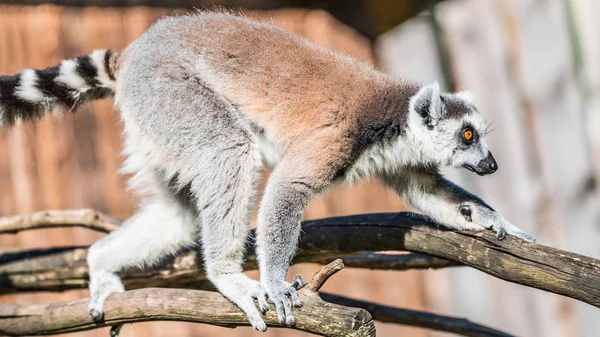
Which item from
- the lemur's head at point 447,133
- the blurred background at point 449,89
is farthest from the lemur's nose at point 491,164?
the blurred background at point 449,89

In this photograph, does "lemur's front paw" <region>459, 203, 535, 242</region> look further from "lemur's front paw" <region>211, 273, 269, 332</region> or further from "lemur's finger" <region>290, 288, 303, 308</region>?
"lemur's front paw" <region>211, 273, 269, 332</region>

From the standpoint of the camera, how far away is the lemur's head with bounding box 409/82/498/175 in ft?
16.4

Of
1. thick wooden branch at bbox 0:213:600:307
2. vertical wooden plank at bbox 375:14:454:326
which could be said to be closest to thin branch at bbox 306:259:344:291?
thick wooden branch at bbox 0:213:600:307

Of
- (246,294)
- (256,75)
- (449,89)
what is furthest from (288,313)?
(449,89)

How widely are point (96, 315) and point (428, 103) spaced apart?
2580 mm

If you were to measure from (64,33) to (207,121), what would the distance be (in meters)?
3.14

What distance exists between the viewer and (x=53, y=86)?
5031 millimetres

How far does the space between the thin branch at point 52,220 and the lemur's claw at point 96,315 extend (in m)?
0.91

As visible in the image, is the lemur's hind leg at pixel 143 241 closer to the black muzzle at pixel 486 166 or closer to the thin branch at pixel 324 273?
the thin branch at pixel 324 273

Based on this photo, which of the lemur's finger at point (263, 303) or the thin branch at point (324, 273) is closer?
the thin branch at point (324, 273)

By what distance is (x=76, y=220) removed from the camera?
539 cm

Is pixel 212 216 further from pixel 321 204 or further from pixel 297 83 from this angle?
pixel 321 204

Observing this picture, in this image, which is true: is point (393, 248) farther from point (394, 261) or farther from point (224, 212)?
point (224, 212)

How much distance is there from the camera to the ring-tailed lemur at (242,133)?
4.58 m
